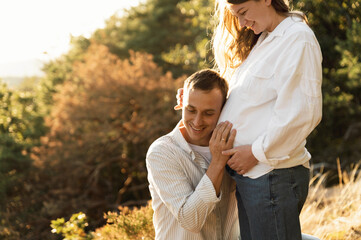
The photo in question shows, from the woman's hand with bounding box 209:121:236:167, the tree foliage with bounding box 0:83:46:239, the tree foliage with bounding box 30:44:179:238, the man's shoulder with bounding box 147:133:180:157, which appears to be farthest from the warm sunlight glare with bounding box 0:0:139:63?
the woman's hand with bounding box 209:121:236:167

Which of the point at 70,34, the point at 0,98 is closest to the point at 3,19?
the point at 70,34

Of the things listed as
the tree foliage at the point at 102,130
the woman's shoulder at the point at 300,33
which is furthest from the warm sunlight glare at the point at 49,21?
the woman's shoulder at the point at 300,33

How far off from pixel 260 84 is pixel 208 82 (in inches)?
15.6

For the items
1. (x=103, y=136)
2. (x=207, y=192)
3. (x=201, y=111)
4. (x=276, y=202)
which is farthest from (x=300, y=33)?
(x=103, y=136)

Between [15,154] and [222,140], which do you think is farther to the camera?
[15,154]

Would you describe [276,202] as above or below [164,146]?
below

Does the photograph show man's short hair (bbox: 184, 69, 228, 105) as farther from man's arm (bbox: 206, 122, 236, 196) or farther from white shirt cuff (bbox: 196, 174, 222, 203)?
white shirt cuff (bbox: 196, 174, 222, 203)

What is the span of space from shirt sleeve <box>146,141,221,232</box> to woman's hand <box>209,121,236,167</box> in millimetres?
137

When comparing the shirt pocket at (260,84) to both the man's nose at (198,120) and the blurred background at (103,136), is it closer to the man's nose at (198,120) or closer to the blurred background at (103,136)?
the man's nose at (198,120)

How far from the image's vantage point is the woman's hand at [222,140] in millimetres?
2350

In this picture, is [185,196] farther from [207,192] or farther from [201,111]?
[201,111]

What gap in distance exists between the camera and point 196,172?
2604 millimetres

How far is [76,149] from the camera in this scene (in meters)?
10.9

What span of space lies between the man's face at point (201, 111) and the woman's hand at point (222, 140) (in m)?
0.14
